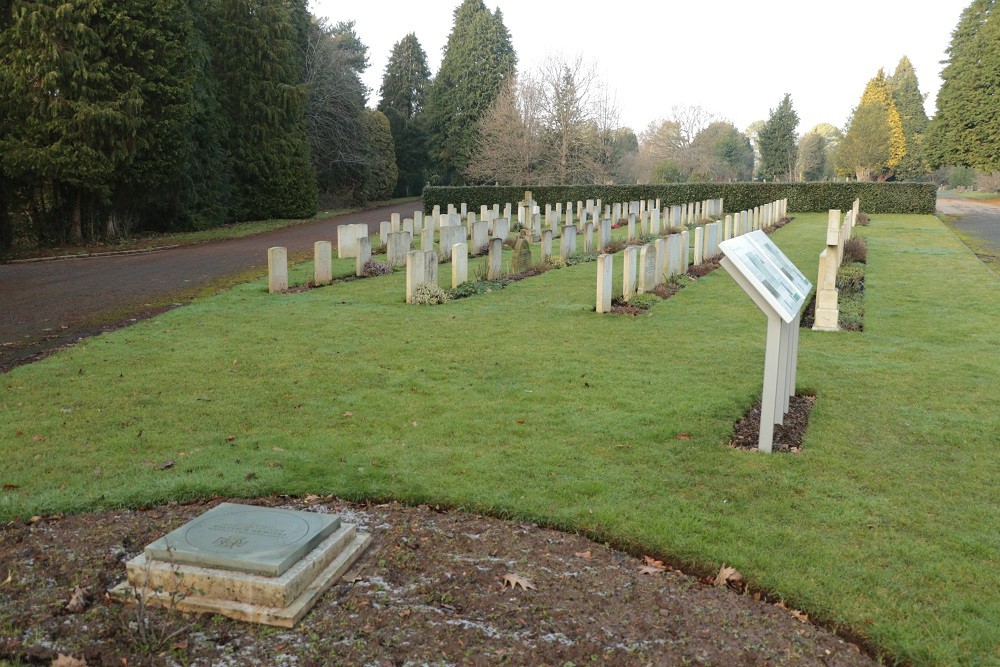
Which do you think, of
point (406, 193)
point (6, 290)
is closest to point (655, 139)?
point (406, 193)

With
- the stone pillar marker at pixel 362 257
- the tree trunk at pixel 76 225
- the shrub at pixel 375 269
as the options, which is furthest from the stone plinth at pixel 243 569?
Answer: the tree trunk at pixel 76 225

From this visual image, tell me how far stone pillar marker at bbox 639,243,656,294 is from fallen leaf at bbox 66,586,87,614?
10.3 metres

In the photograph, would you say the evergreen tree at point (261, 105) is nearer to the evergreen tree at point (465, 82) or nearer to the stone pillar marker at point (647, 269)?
the evergreen tree at point (465, 82)

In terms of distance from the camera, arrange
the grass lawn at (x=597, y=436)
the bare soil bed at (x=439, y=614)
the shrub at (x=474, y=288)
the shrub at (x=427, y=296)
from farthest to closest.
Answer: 1. the shrub at (x=474, y=288)
2. the shrub at (x=427, y=296)
3. the grass lawn at (x=597, y=436)
4. the bare soil bed at (x=439, y=614)

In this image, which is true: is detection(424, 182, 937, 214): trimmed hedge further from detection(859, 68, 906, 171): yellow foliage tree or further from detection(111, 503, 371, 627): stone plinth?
detection(111, 503, 371, 627): stone plinth

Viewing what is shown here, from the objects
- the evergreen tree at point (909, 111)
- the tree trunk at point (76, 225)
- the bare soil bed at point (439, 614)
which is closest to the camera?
the bare soil bed at point (439, 614)

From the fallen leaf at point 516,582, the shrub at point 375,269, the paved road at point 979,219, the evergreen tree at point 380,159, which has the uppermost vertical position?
the evergreen tree at point 380,159

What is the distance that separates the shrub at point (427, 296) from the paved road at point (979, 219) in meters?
18.9

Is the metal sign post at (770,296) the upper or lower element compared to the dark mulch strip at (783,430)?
upper

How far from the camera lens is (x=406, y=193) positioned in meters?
57.3

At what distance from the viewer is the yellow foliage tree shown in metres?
62.9

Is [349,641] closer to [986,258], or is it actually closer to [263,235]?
[986,258]

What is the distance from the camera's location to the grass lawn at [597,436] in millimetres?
4242

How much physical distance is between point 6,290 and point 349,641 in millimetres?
13259
